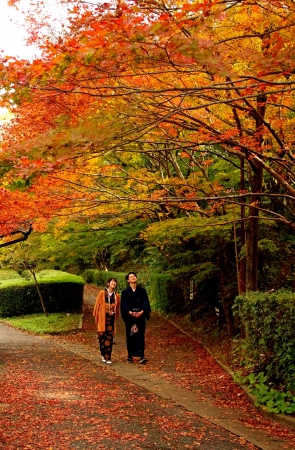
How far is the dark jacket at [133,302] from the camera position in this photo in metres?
11.0

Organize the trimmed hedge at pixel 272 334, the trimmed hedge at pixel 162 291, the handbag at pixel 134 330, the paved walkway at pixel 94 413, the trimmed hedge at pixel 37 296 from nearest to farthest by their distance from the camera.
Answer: the paved walkway at pixel 94 413
the trimmed hedge at pixel 272 334
the handbag at pixel 134 330
the trimmed hedge at pixel 162 291
the trimmed hedge at pixel 37 296

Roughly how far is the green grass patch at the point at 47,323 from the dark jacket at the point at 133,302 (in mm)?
6932

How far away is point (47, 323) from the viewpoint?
19266 millimetres

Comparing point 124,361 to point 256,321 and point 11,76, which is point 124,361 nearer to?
point 256,321

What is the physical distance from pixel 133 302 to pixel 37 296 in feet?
39.9

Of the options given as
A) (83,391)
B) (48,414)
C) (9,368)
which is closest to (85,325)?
(9,368)

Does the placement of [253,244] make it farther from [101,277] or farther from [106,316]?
[101,277]

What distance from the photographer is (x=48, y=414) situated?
658 centimetres

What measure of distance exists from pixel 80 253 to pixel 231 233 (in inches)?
318

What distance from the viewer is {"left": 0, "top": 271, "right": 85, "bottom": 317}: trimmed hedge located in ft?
72.5

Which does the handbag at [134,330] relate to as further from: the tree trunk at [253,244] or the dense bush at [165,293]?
the dense bush at [165,293]

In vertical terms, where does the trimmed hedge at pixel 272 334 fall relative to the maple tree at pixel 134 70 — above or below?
below

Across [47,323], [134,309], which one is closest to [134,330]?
[134,309]

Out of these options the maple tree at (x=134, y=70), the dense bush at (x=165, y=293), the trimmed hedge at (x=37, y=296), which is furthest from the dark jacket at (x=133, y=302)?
the trimmed hedge at (x=37, y=296)
